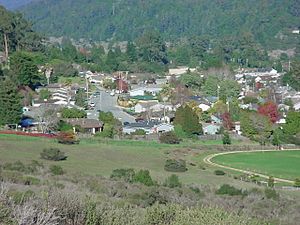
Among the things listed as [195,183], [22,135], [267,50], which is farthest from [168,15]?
[195,183]

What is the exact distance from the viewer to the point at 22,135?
23328 millimetres

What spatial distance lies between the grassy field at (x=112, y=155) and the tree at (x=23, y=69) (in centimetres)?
833

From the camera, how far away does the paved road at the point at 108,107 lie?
30038 mm

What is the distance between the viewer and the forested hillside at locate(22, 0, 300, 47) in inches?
2916

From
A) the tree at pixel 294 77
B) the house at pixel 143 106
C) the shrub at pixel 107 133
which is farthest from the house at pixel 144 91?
the shrub at pixel 107 133

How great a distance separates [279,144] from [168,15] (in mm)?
66637

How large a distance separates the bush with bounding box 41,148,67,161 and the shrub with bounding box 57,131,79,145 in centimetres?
254

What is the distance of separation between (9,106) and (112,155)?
5.19 m

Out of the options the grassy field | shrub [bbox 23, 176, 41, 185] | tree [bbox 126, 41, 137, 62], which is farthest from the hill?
shrub [bbox 23, 176, 41, 185]

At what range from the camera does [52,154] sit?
19.7 metres

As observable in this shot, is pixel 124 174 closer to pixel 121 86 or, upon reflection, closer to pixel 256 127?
pixel 256 127

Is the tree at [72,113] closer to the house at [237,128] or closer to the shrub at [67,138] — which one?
the shrub at [67,138]

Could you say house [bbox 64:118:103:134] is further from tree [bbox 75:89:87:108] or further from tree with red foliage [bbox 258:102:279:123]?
tree with red foliage [bbox 258:102:279:123]

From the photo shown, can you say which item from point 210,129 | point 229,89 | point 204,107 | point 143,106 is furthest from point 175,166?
point 229,89
